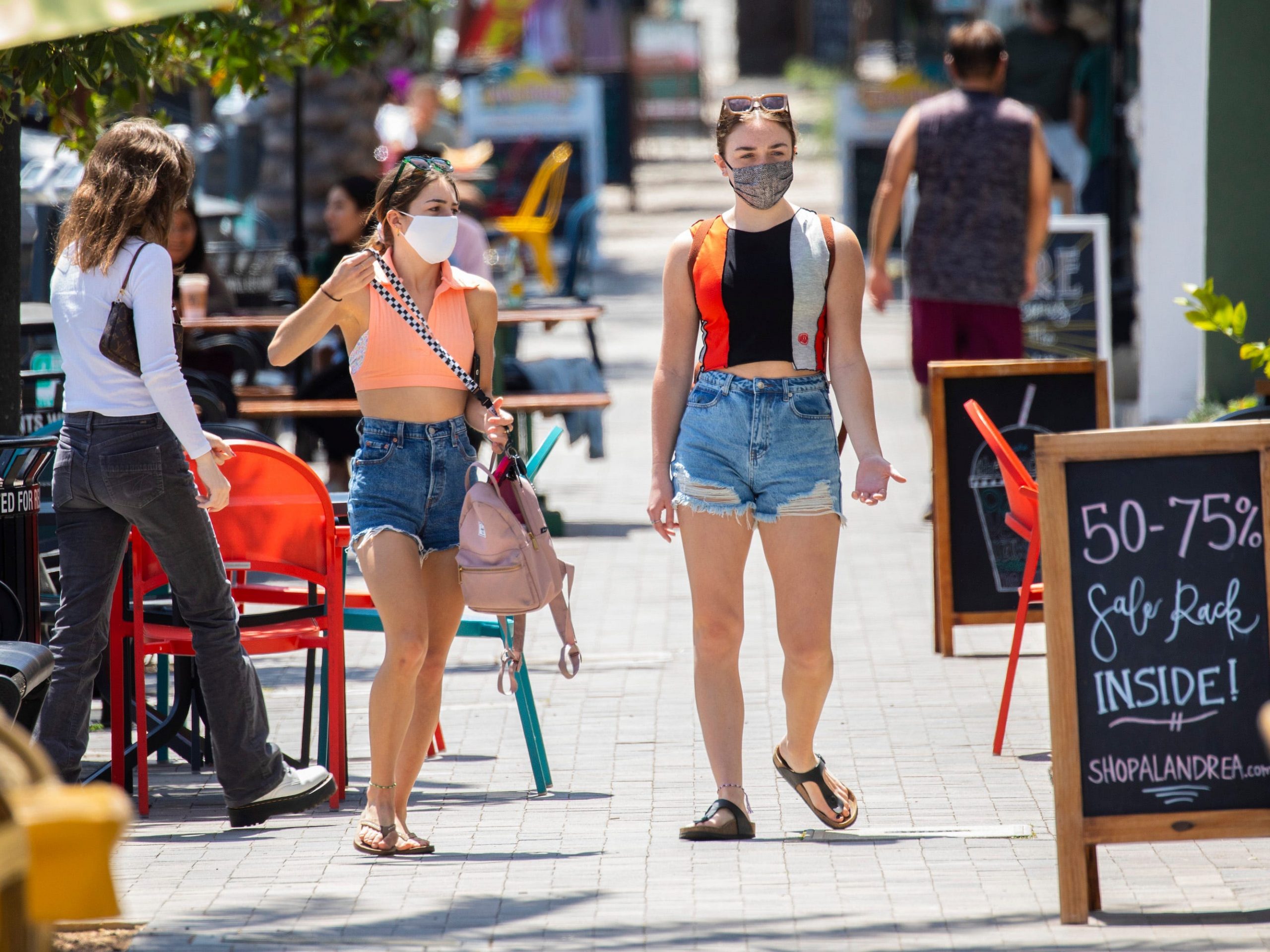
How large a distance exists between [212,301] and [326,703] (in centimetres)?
495

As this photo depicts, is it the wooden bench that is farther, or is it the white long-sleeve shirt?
the wooden bench

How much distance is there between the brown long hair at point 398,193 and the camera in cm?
488

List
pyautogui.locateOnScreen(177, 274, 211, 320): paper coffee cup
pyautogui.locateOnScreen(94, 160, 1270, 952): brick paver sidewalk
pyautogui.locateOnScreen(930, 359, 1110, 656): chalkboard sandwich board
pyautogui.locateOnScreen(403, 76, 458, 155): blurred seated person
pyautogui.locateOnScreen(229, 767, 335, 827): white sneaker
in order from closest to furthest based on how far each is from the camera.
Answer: pyautogui.locateOnScreen(94, 160, 1270, 952): brick paver sidewalk, pyautogui.locateOnScreen(229, 767, 335, 827): white sneaker, pyautogui.locateOnScreen(930, 359, 1110, 656): chalkboard sandwich board, pyautogui.locateOnScreen(177, 274, 211, 320): paper coffee cup, pyautogui.locateOnScreen(403, 76, 458, 155): blurred seated person

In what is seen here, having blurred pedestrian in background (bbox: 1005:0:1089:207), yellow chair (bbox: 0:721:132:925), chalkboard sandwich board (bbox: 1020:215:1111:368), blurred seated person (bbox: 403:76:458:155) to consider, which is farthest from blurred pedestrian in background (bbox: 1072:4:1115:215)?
yellow chair (bbox: 0:721:132:925)

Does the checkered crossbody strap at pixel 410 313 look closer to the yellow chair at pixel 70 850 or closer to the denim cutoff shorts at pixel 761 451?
the denim cutoff shorts at pixel 761 451

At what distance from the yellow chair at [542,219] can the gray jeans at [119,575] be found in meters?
13.0

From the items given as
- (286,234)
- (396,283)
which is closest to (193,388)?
(396,283)

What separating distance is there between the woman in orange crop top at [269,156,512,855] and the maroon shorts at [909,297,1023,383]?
392 centimetres

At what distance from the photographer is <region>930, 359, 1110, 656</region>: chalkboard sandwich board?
266 inches

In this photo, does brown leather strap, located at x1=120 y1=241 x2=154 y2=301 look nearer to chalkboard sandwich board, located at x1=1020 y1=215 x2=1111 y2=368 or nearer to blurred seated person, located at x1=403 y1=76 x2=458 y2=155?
chalkboard sandwich board, located at x1=1020 y1=215 x2=1111 y2=368

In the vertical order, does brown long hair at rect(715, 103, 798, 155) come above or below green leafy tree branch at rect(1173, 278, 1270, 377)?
above

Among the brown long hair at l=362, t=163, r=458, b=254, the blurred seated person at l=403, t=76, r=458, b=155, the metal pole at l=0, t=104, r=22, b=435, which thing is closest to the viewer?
the brown long hair at l=362, t=163, r=458, b=254

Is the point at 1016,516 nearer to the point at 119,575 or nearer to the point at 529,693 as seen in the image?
the point at 529,693

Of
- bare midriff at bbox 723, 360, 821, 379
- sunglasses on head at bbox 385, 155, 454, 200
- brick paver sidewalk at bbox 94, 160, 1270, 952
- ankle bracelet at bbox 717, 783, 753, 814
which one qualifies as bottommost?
brick paver sidewalk at bbox 94, 160, 1270, 952
